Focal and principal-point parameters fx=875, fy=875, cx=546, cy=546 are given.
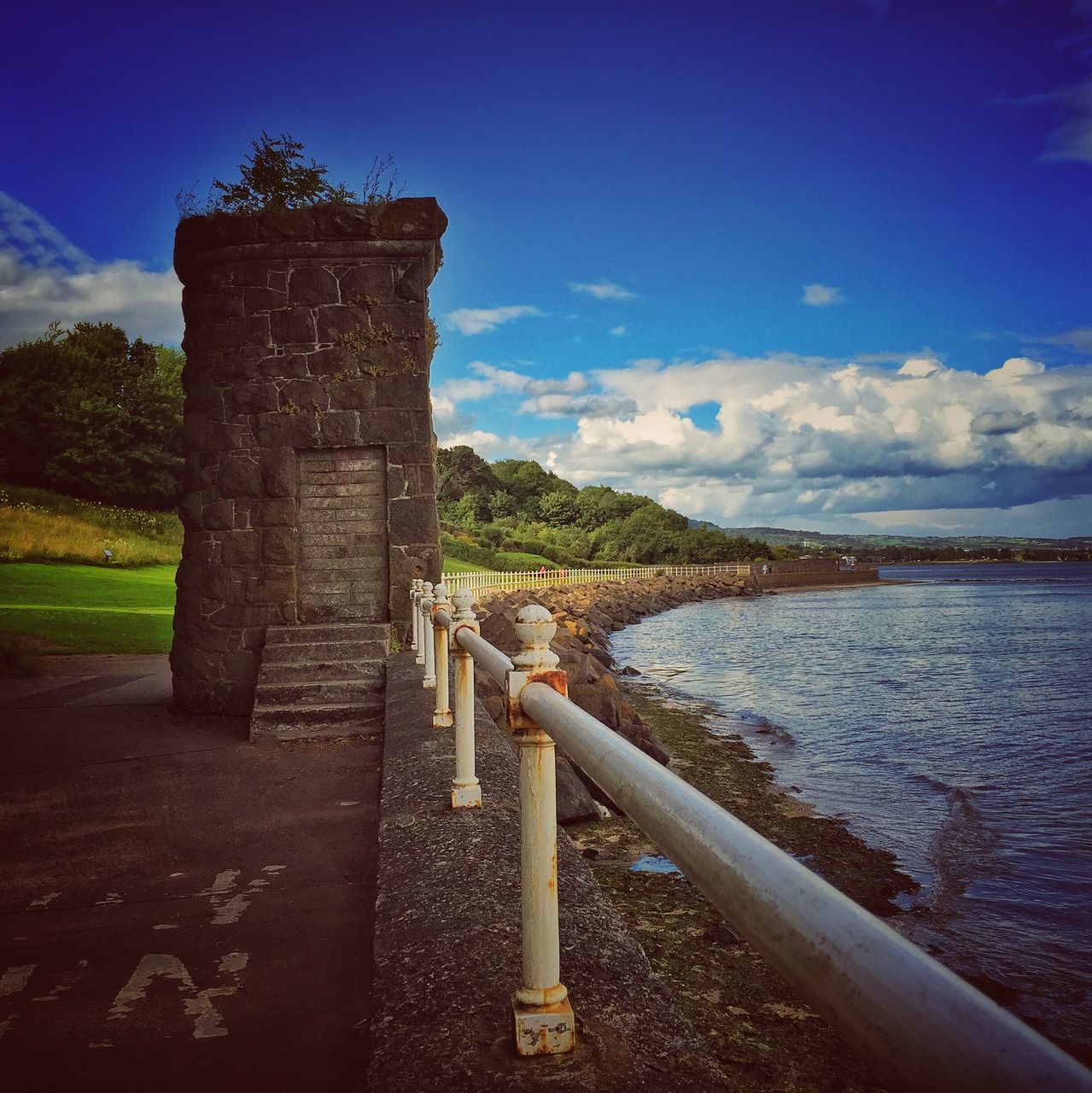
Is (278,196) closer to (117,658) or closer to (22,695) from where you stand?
(22,695)

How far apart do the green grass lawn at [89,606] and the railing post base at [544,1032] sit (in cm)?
1455

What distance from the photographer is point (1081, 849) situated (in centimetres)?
796

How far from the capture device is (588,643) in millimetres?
18953

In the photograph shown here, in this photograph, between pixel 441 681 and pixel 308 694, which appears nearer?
pixel 441 681

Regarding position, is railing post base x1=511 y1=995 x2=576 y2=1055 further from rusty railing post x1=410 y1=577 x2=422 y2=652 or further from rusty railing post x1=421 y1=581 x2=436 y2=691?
rusty railing post x1=410 y1=577 x2=422 y2=652

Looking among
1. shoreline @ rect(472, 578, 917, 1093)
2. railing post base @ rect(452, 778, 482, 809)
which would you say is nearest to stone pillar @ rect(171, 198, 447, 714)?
shoreline @ rect(472, 578, 917, 1093)

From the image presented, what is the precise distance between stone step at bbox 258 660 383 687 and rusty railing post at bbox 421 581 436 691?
82cm

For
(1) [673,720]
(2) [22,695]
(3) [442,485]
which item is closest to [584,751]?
(2) [22,695]

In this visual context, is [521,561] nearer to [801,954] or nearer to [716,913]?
[716,913]

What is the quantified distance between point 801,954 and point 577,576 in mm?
46952

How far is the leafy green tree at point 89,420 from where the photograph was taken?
106 feet

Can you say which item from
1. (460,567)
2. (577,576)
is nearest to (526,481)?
(577,576)

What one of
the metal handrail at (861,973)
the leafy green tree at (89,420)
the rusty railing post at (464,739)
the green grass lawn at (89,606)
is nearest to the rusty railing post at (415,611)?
the rusty railing post at (464,739)

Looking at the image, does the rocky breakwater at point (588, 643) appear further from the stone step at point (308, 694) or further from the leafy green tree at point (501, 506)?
the leafy green tree at point (501, 506)
